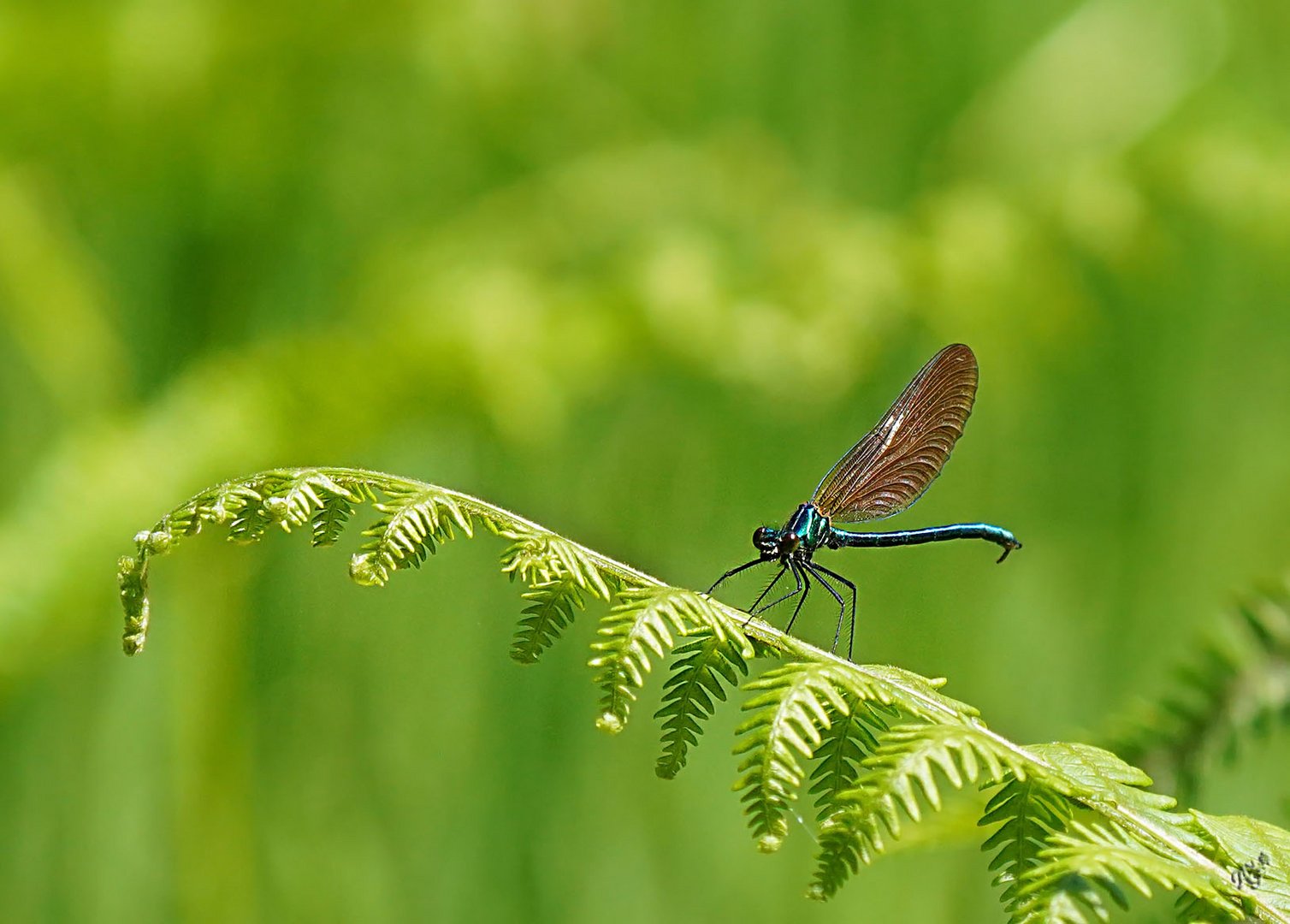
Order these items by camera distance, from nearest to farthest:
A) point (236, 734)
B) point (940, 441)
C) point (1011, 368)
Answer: point (940, 441) → point (236, 734) → point (1011, 368)

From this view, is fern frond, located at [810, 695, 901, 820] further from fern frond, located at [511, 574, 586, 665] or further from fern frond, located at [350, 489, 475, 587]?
fern frond, located at [350, 489, 475, 587]

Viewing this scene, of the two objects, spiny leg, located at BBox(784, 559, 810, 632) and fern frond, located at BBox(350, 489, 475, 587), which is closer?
fern frond, located at BBox(350, 489, 475, 587)

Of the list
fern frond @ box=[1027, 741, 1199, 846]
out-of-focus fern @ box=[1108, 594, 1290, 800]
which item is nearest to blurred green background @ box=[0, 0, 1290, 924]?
out-of-focus fern @ box=[1108, 594, 1290, 800]

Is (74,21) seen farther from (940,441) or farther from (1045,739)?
(1045,739)

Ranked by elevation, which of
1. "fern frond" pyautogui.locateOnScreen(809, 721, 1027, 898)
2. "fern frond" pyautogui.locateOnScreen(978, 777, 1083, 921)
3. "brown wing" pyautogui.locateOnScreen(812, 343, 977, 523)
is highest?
"brown wing" pyautogui.locateOnScreen(812, 343, 977, 523)

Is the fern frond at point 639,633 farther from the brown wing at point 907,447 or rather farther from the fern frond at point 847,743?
the brown wing at point 907,447

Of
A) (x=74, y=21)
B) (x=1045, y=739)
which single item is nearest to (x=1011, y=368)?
(x=1045, y=739)

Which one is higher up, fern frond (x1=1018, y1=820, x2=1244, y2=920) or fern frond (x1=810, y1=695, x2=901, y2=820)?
fern frond (x1=810, y1=695, x2=901, y2=820)
